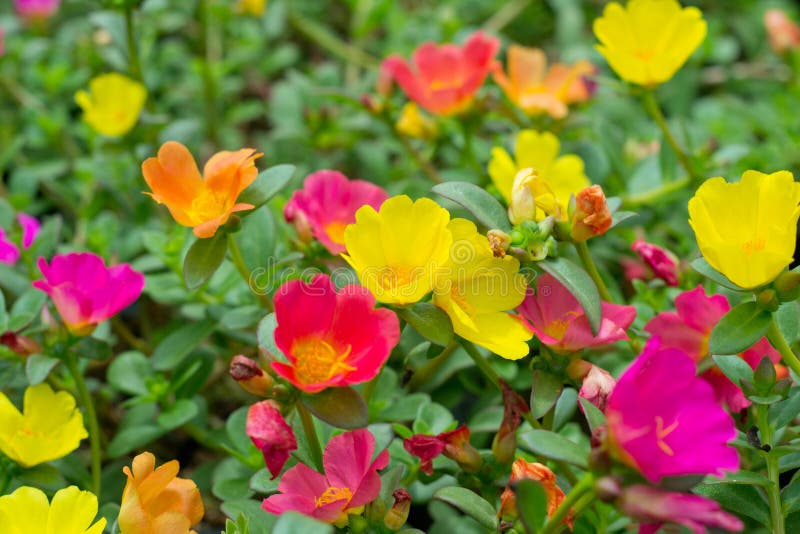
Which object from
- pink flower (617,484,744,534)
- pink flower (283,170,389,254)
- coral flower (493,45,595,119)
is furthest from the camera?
coral flower (493,45,595,119)

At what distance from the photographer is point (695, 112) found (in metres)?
2.34

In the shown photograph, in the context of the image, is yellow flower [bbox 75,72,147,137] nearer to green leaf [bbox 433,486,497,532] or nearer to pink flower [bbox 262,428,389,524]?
pink flower [bbox 262,428,389,524]

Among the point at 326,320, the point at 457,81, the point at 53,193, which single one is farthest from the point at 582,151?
the point at 53,193

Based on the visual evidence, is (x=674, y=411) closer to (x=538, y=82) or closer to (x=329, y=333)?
(x=329, y=333)

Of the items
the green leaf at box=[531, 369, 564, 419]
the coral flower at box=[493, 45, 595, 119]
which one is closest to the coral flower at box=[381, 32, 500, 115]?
the coral flower at box=[493, 45, 595, 119]

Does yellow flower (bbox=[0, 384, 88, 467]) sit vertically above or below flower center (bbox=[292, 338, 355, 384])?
below

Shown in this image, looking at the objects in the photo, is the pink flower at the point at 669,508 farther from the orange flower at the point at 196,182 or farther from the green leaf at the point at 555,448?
the orange flower at the point at 196,182

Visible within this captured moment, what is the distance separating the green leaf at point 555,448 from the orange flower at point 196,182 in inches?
19.6

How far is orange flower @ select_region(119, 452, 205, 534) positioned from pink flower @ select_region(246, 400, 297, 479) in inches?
4.9

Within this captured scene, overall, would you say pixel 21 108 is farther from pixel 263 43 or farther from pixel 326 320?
pixel 326 320

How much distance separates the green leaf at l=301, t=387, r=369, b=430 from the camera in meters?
0.99

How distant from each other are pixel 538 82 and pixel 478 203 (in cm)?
76

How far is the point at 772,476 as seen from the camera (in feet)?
3.51

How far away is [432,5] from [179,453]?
1.67m
